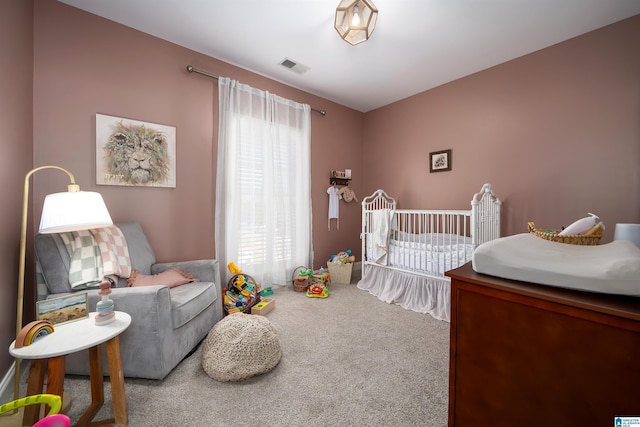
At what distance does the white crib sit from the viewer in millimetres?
2419

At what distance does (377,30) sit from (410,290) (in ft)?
8.22

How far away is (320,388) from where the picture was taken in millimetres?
1435

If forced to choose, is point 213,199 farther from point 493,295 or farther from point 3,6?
point 493,295

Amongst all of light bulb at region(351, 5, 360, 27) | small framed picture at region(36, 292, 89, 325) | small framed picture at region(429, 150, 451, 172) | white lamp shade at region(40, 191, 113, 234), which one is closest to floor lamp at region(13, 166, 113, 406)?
white lamp shade at region(40, 191, 113, 234)

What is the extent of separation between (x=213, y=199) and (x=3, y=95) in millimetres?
1558

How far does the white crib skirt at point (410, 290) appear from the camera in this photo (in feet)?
7.98

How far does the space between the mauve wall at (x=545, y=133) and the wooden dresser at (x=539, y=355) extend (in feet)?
8.48

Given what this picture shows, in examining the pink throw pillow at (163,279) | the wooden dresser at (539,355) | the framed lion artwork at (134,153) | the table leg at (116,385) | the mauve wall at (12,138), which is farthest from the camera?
the framed lion artwork at (134,153)

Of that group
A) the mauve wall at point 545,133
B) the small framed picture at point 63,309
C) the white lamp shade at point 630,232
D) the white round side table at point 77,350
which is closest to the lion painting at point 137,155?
the small framed picture at point 63,309

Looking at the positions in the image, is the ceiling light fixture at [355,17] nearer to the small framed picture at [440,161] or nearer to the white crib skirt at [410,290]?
the small framed picture at [440,161]

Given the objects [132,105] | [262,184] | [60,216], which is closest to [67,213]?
[60,216]

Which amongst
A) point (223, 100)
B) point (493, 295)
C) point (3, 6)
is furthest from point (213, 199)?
point (493, 295)

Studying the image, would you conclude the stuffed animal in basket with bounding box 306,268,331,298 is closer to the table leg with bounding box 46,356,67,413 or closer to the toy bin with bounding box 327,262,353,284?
the toy bin with bounding box 327,262,353,284

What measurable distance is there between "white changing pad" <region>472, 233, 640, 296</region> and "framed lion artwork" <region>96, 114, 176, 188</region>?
260cm
